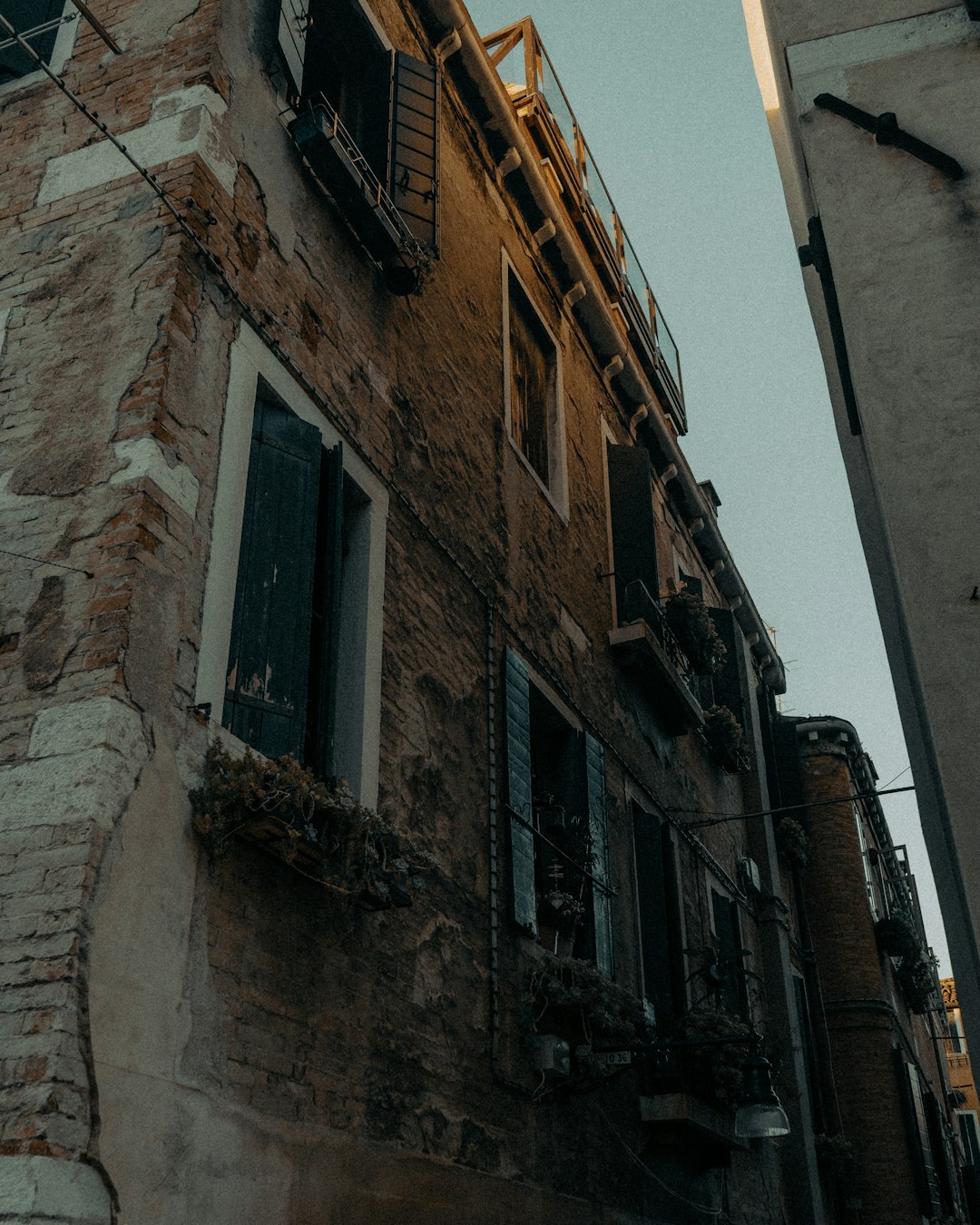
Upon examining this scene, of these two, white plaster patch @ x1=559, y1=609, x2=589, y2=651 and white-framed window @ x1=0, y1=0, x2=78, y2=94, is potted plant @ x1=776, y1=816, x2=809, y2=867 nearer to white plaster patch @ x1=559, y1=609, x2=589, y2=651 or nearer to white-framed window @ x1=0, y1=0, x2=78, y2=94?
white plaster patch @ x1=559, y1=609, x2=589, y2=651

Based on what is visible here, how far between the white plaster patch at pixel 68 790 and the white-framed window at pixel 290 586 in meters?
0.63

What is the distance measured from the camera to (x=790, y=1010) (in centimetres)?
1333

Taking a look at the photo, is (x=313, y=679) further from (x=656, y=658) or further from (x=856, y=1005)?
(x=856, y=1005)

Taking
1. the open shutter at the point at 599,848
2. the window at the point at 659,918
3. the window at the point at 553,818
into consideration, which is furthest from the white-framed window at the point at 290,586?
the window at the point at 659,918

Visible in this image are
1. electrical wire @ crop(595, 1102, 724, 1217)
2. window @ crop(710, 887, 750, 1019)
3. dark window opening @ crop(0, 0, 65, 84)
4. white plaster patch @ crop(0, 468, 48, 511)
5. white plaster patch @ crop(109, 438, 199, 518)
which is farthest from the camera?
window @ crop(710, 887, 750, 1019)

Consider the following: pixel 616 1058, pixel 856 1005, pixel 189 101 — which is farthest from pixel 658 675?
pixel 856 1005

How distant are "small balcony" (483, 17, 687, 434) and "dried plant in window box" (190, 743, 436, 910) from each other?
8.06 meters

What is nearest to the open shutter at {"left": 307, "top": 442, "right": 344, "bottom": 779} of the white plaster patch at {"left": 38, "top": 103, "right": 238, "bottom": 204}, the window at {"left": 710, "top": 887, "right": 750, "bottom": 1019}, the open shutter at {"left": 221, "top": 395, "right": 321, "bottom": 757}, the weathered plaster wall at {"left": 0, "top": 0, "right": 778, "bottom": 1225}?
the open shutter at {"left": 221, "top": 395, "right": 321, "bottom": 757}

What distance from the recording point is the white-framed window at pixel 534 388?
32.3 feet

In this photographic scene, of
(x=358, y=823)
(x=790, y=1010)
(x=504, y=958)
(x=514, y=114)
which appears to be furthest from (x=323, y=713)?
(x=790, y=1010)

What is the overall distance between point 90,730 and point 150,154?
119 inches

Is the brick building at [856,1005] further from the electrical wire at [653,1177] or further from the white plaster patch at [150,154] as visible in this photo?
the white plaster patch at [150,154]

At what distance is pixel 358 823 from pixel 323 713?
0.73 meters

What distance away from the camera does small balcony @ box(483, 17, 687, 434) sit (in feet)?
37.9
